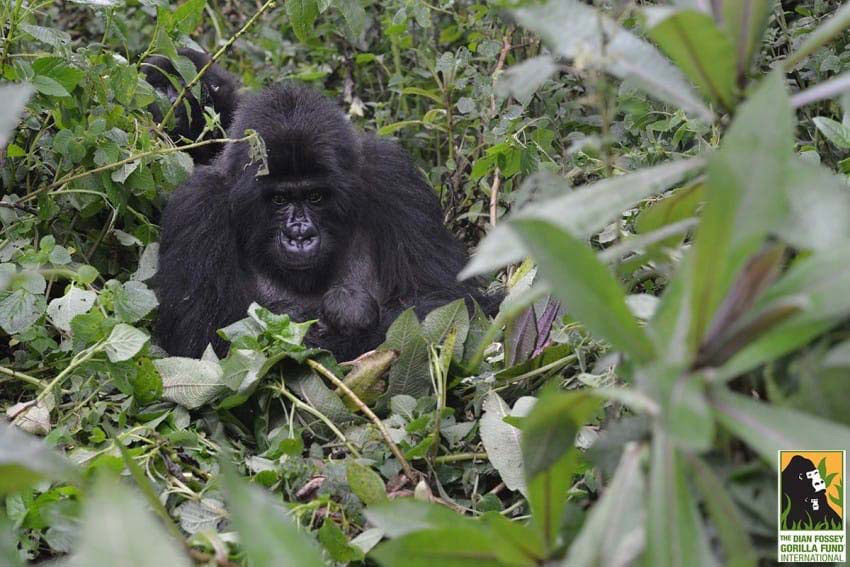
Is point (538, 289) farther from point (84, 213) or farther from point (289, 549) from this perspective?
point (84, 213)

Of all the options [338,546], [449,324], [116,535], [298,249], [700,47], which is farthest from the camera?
A: [298,249]

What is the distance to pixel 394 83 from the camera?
4602 mm

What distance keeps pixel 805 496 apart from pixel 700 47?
26.2 inches

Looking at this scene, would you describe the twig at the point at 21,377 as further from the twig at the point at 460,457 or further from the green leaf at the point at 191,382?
the twig at the point at 460,457

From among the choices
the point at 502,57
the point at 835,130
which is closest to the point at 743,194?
the point at 835,130

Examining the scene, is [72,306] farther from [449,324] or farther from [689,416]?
[689,416]

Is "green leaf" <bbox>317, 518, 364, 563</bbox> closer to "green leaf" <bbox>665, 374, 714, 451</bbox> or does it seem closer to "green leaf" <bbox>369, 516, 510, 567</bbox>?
"green leaf" <bbox>369, 516, 510, 567</bbox>

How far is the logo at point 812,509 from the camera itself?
1453mm

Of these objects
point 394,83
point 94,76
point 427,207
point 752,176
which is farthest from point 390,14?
point 752,176

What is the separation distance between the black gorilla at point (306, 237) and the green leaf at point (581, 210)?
8.24 ft

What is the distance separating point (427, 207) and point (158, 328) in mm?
1105

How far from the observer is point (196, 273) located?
12.5 feet

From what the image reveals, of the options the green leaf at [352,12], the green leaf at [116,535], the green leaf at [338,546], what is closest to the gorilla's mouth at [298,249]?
the green leaf at [352,12]

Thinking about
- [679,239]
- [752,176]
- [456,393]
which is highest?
[752,176]
